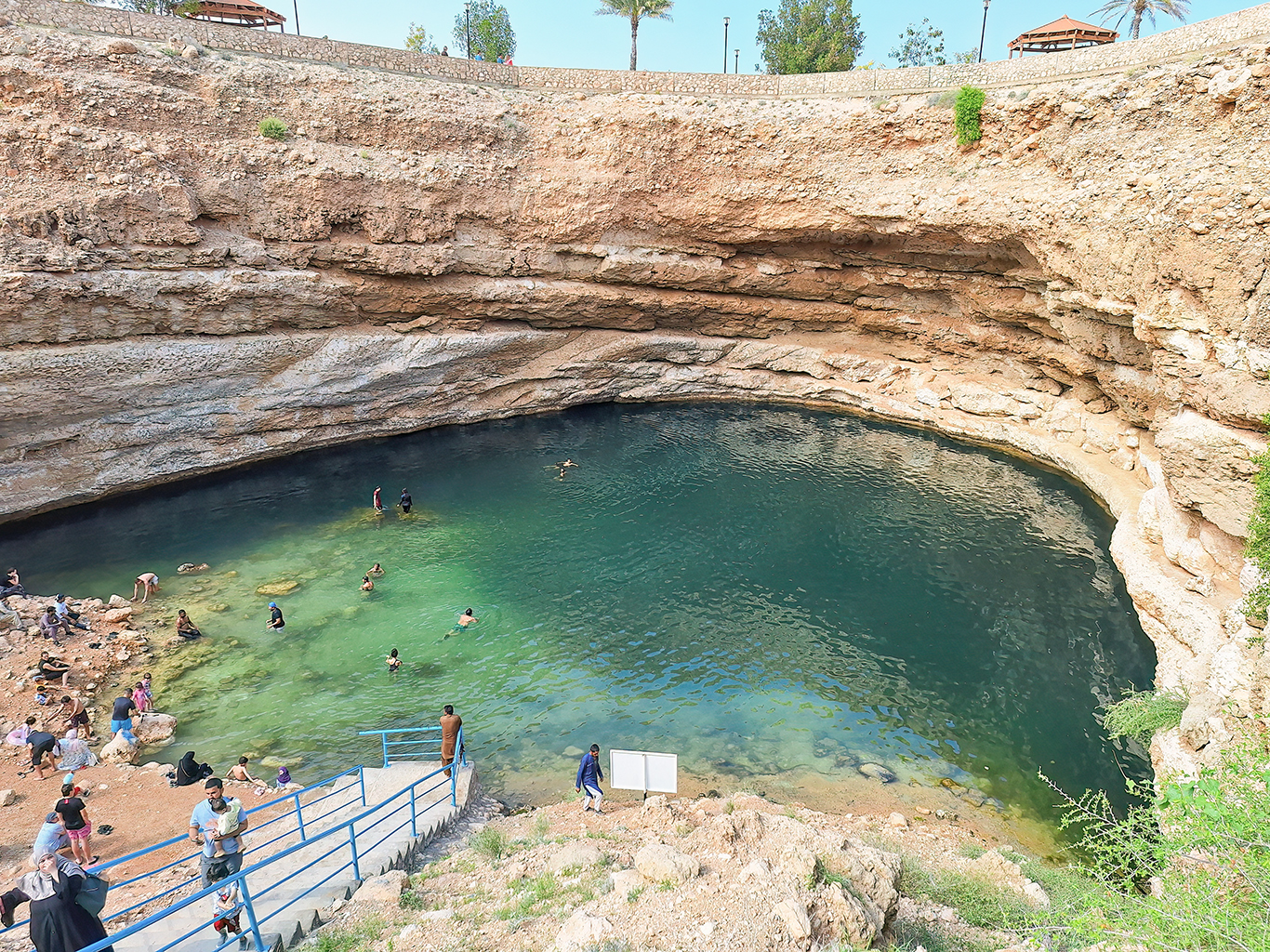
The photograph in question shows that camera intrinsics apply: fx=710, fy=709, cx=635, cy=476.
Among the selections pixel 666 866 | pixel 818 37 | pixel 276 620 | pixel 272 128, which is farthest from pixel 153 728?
pixel 818 37

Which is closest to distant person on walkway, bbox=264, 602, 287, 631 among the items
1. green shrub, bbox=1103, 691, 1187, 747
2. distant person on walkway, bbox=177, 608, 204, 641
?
distant person on walkway, bbox=177, 608, 204, 641

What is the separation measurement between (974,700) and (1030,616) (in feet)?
15.0

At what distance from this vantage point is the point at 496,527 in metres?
25.4

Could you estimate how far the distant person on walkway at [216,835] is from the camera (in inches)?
365

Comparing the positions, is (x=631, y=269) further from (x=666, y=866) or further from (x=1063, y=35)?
(x=666, y=866)

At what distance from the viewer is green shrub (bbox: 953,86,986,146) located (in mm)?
27484

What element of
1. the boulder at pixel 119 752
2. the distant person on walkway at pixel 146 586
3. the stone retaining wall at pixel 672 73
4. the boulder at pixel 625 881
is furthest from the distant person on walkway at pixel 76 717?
the stone retaining wall at pixel 672 73

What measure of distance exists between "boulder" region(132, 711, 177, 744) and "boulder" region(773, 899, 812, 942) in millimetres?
13972

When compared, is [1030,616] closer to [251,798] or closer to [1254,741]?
[1254,741]

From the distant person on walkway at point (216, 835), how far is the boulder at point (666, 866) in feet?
17.5

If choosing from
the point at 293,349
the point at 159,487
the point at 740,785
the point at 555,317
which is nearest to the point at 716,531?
the point at 740,785

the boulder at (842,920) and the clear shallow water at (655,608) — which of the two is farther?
the clear shallow water at (655,608)

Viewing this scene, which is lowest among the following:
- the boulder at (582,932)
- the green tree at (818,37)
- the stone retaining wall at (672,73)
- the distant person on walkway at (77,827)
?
the distant person on walkway at (77,827)

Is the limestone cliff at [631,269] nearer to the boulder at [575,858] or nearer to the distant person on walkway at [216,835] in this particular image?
the boulder at [575,858]
